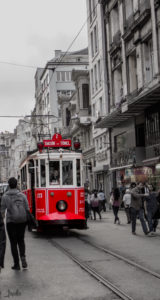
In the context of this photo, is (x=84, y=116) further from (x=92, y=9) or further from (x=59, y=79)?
(x=59, y=79)

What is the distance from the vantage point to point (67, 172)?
17.3 meters

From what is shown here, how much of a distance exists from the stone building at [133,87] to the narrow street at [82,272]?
12500 mm

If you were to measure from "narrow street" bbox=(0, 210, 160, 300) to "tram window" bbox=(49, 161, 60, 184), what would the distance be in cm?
231

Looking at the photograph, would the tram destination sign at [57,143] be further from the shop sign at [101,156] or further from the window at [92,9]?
the window at [92,9]

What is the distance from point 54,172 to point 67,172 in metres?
0.45

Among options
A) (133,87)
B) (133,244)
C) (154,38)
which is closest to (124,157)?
(133,87)

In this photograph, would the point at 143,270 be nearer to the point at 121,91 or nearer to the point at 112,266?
the point at 112,266

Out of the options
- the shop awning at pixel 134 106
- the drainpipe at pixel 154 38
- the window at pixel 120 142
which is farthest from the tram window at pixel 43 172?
the window at pixel 120 142

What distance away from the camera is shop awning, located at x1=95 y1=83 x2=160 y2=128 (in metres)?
26.6

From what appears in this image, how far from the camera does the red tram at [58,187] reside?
16797mm

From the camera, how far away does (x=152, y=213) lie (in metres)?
16.9

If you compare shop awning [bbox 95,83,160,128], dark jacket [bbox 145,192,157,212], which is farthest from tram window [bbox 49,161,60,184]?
shop awning [bbox 95,83,160,128]

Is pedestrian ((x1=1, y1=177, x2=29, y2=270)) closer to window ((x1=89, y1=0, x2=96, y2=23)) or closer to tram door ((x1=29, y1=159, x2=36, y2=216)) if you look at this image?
tram door ((x1=29, y1=159, x2=36, y2=216))

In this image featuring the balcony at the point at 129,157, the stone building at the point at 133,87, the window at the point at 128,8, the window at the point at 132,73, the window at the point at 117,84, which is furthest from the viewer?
the window at the point at 117,84
